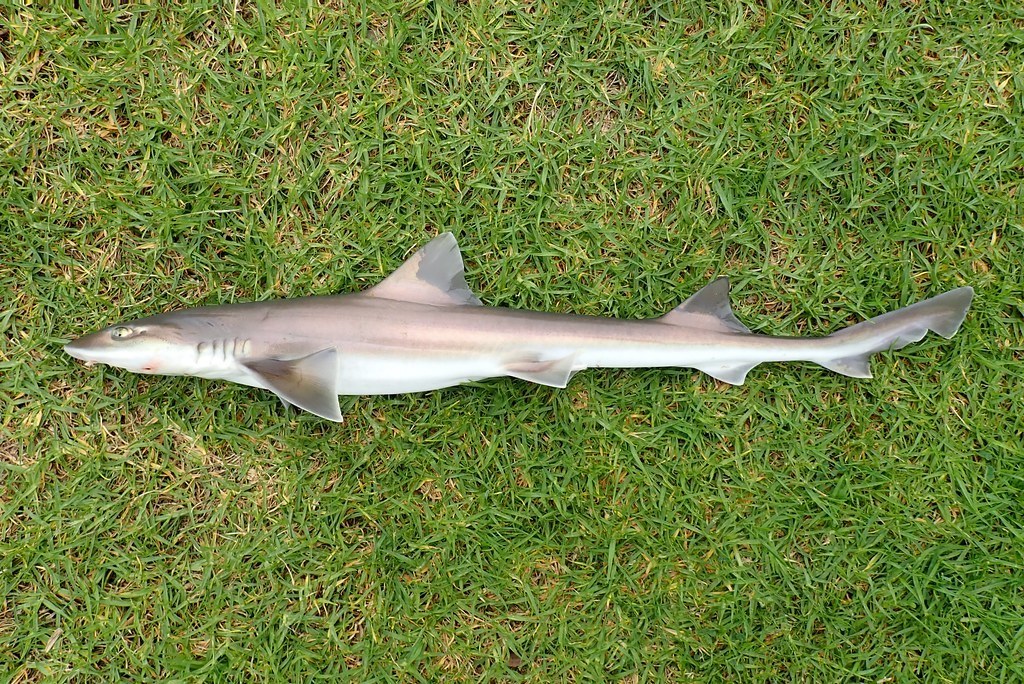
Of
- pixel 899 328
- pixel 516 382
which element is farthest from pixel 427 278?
pixel 899 328

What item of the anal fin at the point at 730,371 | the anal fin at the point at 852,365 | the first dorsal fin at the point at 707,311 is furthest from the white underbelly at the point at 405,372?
the anal fin at the point at 852,365

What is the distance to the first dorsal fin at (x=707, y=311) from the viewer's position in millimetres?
3180

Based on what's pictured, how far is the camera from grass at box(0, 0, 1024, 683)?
323cm

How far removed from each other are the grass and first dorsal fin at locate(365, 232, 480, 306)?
0.83ft

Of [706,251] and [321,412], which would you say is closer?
[321,412]

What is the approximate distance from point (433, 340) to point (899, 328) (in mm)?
2355

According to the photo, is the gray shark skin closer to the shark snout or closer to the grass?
the shark snout

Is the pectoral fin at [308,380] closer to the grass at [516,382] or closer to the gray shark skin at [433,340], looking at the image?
the gray shark skin at [433,340]

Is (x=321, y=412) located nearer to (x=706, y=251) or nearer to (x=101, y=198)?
(x=101, y=198)

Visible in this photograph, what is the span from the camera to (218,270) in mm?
3260

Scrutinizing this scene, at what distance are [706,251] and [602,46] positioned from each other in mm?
1257

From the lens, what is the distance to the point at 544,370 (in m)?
3.04

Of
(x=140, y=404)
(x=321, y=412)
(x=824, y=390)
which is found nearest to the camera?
(x=321, y=412)

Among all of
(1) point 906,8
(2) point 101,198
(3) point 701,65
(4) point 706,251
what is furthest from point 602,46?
(2) point 101,198
